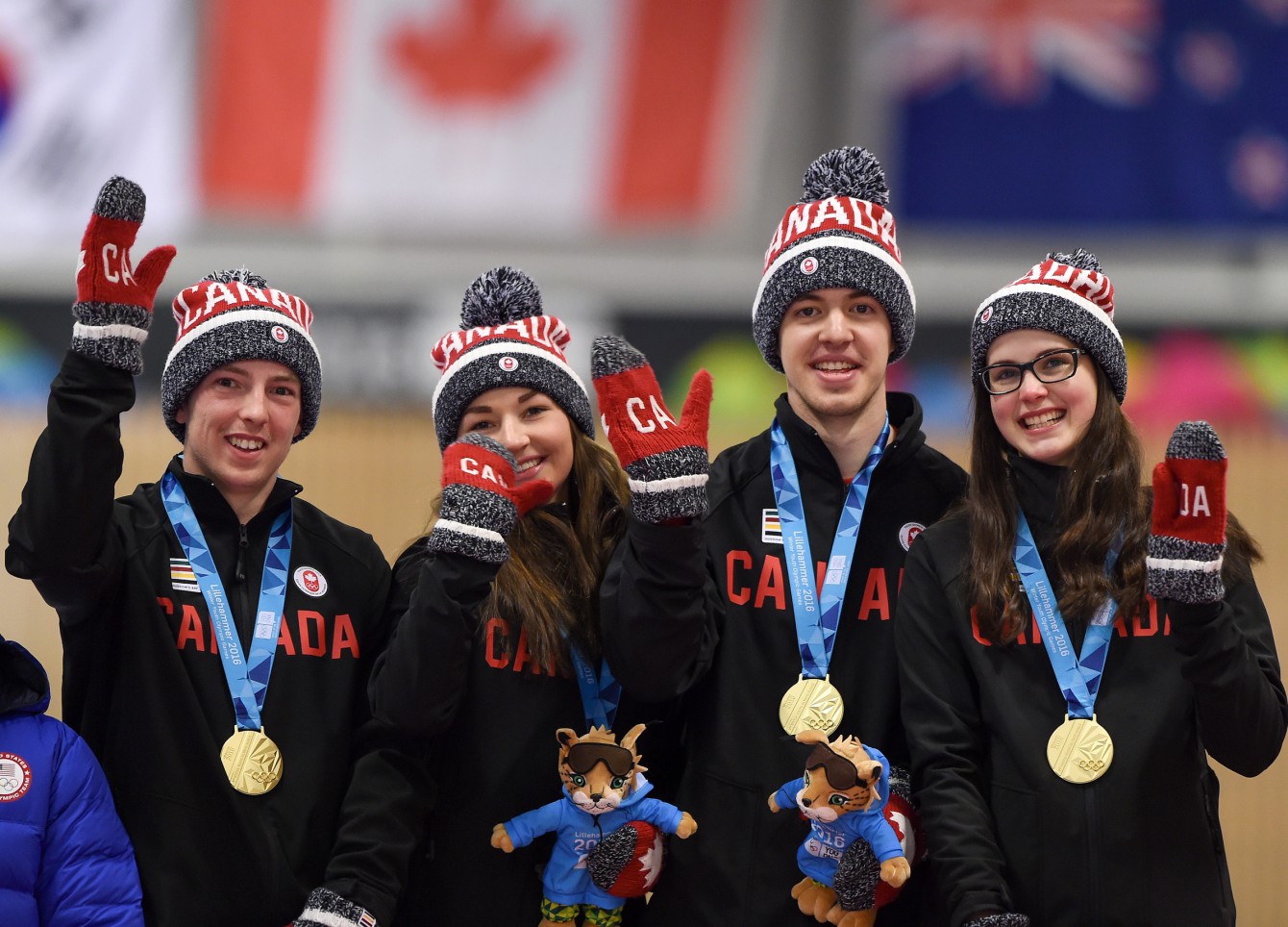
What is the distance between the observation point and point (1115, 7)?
8773 millimetres

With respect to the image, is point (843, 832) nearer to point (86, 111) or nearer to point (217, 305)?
point (217, 305)

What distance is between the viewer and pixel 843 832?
108 inches

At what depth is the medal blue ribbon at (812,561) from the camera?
292cm

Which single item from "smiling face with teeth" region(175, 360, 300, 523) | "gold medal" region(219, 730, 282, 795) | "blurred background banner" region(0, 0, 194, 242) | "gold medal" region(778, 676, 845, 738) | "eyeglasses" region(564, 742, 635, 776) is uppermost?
"blurred background banner" region(0, 0, 194, 242)

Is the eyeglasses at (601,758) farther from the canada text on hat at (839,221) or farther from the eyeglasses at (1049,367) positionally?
the canada text on hat at (839,221)

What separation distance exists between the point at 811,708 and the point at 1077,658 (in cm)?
52

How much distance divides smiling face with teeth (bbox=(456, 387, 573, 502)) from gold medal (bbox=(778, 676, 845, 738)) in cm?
69

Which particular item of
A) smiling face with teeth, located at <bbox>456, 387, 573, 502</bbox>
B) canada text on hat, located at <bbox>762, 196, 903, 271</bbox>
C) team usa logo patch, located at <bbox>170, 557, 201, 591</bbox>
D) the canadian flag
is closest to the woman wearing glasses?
canada text on hat, located at <bbox>762, 196, 903, 271</bbox>

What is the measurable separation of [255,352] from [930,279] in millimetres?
6298

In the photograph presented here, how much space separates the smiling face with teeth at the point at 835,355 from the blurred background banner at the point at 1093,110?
19.6 ft

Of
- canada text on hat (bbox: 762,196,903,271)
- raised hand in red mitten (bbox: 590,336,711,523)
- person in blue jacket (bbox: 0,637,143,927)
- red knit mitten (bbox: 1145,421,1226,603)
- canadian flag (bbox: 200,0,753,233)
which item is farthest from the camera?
canadian flag (bbox: 200,0,753,233)

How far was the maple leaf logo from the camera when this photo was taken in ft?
28.6

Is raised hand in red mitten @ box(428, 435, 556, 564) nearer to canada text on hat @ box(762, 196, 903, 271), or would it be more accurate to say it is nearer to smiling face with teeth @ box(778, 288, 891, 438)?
smiling face with teeth @ box(778, 288, 891, 438)

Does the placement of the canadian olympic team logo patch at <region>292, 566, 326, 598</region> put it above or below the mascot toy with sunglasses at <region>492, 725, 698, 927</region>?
above
